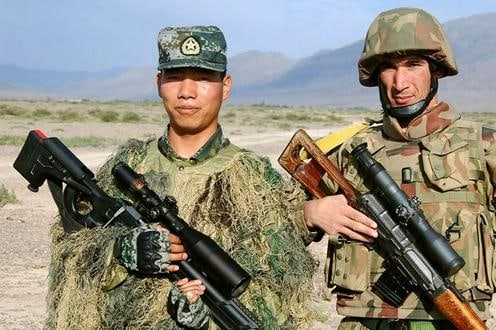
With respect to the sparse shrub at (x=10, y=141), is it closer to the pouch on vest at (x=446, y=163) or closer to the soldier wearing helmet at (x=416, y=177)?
the soldier wearing helmet at (x=416, y=177)

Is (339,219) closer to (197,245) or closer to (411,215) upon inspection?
(411,215)

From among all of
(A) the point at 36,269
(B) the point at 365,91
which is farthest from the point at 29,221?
(B) the point at 365,91

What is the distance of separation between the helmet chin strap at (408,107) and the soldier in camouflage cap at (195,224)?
58 centimetres

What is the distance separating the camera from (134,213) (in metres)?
3.21

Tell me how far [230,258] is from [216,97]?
2.28ft

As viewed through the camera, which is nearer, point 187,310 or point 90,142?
point 187,310

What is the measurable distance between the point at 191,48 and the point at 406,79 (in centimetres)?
93

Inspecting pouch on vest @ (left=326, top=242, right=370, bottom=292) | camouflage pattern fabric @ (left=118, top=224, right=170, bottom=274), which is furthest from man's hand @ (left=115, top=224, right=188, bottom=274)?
pouch on vest @ (left=326, top=242, right=370, bottom=292)

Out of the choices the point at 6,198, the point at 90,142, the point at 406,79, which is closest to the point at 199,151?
the point at 406,79

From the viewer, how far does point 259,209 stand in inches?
129

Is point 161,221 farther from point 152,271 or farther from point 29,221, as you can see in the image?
point 29,221

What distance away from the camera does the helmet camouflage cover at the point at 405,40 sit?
348cm

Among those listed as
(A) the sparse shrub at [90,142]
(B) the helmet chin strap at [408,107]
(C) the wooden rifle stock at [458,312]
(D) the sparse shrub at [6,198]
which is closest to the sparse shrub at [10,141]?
(A) the sparse shrub at [90,142]

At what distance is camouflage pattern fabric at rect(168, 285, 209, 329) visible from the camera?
3.03 meters
